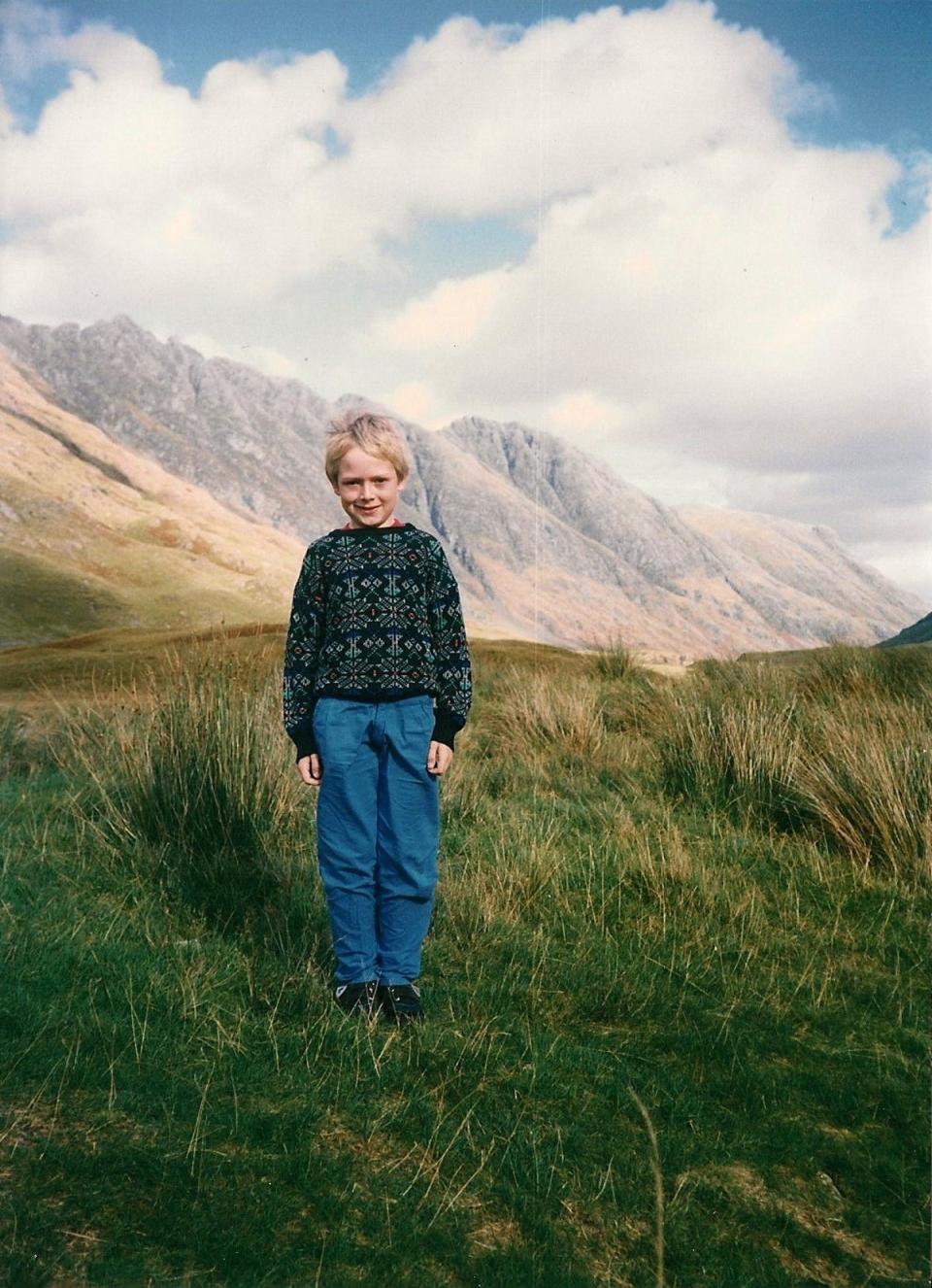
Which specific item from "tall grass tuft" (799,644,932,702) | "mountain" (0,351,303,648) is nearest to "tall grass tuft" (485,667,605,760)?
"tall grass tuft" (799,644,932,702)

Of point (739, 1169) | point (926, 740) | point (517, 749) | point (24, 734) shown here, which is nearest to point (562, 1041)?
point (739, 1169)

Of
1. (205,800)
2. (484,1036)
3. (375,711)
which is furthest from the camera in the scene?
(205,800)

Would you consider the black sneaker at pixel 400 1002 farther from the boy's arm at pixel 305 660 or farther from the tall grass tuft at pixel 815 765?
the tall grass tuft at pixel 815 765

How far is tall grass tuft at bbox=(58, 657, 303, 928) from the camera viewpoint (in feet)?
12.1

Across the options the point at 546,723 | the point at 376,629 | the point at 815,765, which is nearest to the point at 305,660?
the point at 376,629

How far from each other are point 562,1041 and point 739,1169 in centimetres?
62

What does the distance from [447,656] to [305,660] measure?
0.40 metres

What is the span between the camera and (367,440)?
2791 mm

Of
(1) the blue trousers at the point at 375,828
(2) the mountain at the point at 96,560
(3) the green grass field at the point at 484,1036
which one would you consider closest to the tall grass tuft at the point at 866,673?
(3) the green grass field at the point at 484,1036

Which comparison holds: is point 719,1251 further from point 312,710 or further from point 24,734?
point 24,734

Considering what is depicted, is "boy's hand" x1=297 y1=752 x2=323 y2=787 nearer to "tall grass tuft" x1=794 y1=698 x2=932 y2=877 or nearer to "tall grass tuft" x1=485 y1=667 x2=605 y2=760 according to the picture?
"tall grass tuft" x1=794 y1=698 x2=932 y2=877

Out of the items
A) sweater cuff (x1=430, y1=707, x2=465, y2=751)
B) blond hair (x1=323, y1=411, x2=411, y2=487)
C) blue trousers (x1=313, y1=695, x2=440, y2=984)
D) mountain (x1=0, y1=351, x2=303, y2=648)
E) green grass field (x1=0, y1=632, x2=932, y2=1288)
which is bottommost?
green grass field (x1=0, y1=632, x2=932, y2=1288)

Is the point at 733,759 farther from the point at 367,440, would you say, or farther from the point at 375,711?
the point at 367,440

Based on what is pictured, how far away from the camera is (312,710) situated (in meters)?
2.82
